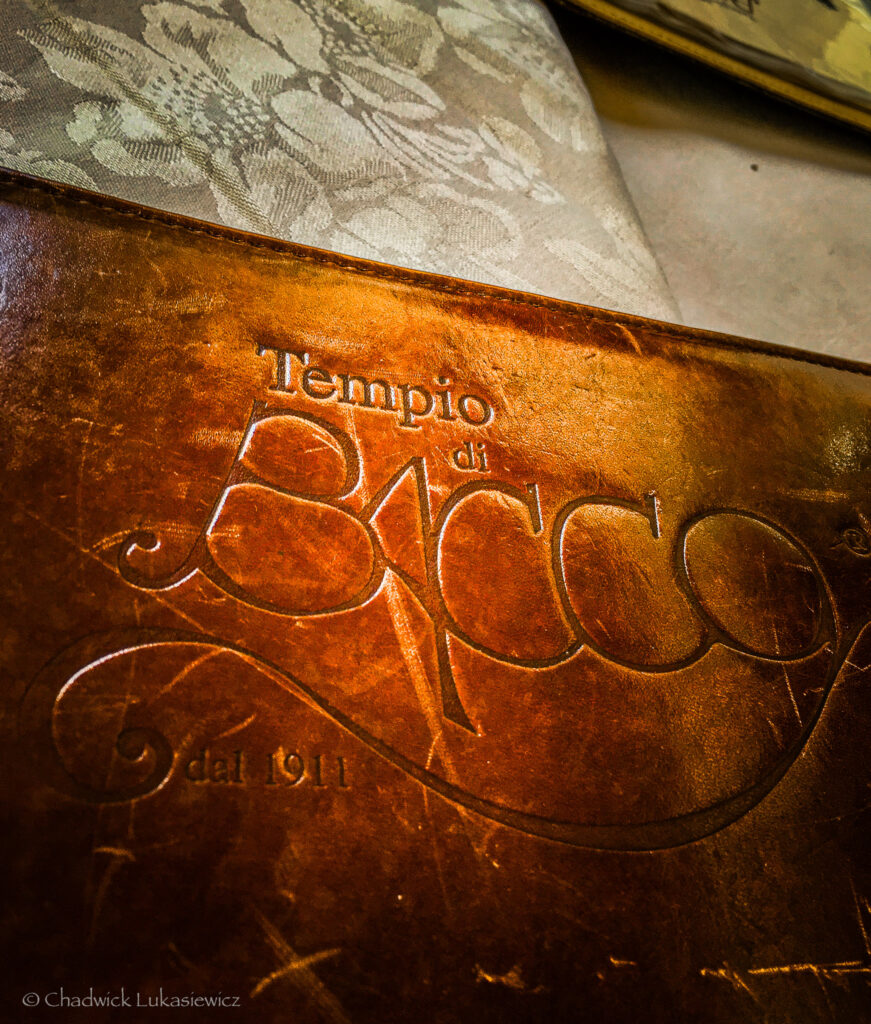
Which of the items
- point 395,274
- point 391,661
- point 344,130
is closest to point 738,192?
point 344,130

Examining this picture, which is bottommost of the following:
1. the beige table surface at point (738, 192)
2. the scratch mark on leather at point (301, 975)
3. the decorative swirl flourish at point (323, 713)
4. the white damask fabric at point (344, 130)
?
the scratch mark on leather at point (301, 975)

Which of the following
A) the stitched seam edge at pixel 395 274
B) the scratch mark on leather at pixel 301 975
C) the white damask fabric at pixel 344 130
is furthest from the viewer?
the white damask fabric at pixel 344 130

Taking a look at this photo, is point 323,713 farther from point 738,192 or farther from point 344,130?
point 738,192

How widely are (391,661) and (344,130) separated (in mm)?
908

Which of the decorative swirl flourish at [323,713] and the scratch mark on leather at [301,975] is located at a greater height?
the decorative swirl flourish at [323,713]

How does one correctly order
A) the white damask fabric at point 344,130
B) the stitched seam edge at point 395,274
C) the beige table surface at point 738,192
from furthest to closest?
the beige table surface at point 738,192 < the white damask fabric at point 344,130 < the stitched seam edge at point 395,274

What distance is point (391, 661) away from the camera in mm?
655

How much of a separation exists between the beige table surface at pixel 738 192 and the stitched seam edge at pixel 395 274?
438 mm

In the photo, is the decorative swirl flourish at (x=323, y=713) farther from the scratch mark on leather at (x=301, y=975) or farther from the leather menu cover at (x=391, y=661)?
the scratch mark on leather at (x=301, y=975)

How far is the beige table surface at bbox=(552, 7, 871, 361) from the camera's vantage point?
150 centimetres

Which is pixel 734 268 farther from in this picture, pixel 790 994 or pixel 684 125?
pixel 790 994

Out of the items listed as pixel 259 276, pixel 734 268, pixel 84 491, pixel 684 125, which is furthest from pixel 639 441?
pixel 684 125

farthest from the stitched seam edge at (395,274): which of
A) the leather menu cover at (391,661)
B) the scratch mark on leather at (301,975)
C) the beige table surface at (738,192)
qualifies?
the scratch mark on leather at (301,975)

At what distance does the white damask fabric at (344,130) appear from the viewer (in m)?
0.97
